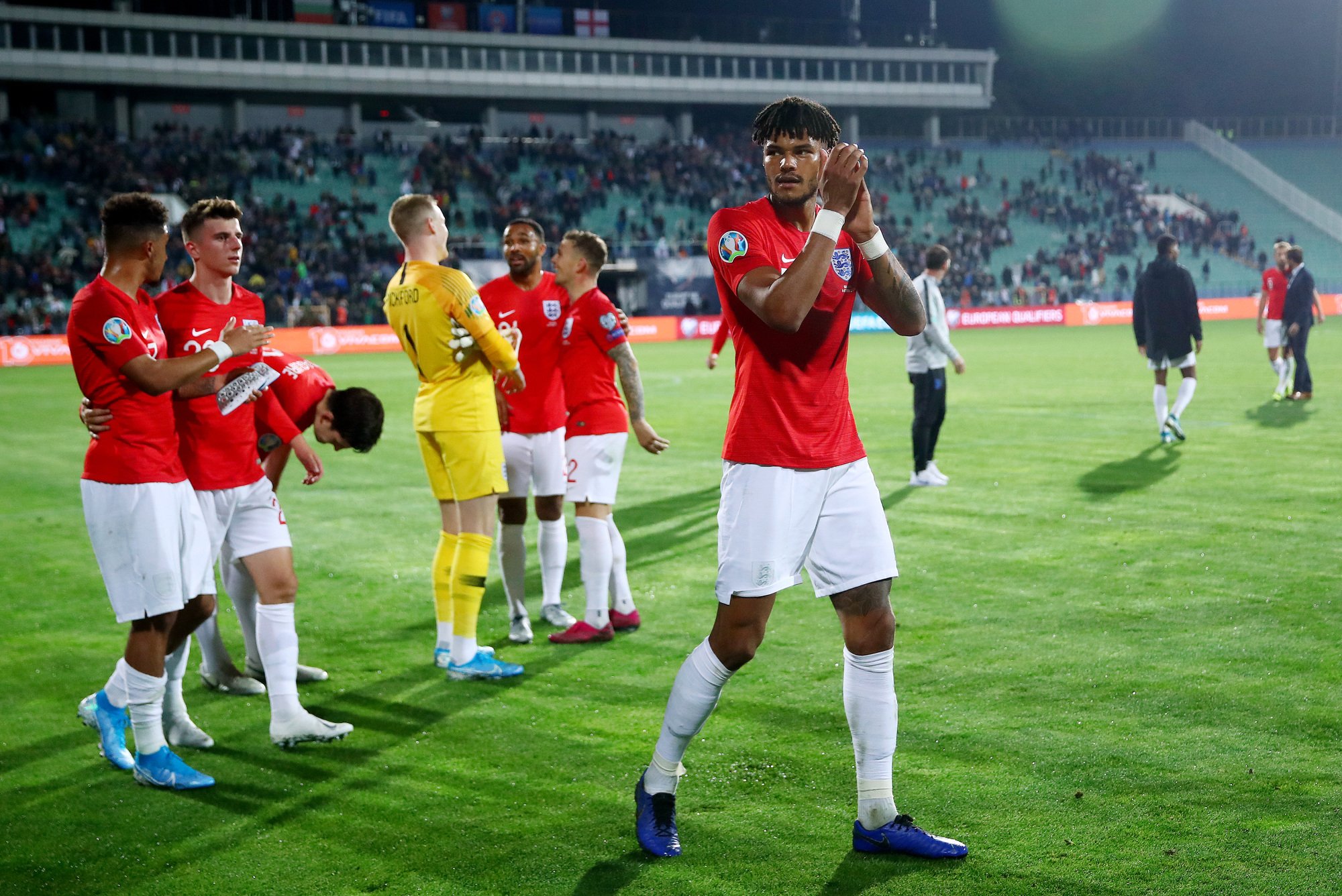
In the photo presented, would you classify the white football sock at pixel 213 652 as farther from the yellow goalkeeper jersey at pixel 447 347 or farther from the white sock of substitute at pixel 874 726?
the white sock of substitute at pixel 874 726

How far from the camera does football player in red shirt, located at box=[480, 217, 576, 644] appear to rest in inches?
279

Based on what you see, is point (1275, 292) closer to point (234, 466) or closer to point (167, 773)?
point (234, 466)

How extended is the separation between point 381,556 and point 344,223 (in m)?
37.5

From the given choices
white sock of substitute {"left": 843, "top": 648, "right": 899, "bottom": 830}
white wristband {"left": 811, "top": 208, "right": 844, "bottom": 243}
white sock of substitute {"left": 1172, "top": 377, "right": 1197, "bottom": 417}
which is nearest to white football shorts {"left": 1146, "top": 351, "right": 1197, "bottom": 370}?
white sock of substitute {"left": 1172, "top": 377, "right": 1197, "bottom": 417}

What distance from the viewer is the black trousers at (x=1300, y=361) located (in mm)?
17203

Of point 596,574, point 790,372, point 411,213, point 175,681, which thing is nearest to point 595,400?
point 596,574

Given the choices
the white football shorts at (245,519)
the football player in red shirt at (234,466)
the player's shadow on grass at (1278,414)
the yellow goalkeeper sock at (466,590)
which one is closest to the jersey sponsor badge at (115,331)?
the football player in red shirt at (234,466)

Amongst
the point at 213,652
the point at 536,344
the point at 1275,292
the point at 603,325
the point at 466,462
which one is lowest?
the point at 213,652

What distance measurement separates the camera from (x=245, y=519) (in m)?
5.32

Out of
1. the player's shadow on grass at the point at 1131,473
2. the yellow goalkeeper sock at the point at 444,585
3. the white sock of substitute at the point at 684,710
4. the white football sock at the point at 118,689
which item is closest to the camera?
the white sock of substitute at the point at 684,710

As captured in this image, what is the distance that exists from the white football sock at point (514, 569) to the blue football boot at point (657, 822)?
117 inches

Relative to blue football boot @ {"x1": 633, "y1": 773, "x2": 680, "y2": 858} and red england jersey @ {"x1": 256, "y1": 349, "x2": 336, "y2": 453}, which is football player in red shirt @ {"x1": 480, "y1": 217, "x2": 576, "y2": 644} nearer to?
red england jersey @ {"x1": 256, "y1": 349, "x2": 336, "y2": 453}

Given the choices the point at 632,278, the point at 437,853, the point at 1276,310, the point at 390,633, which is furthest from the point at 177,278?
the point at 437,853

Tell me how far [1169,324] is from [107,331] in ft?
40.3
